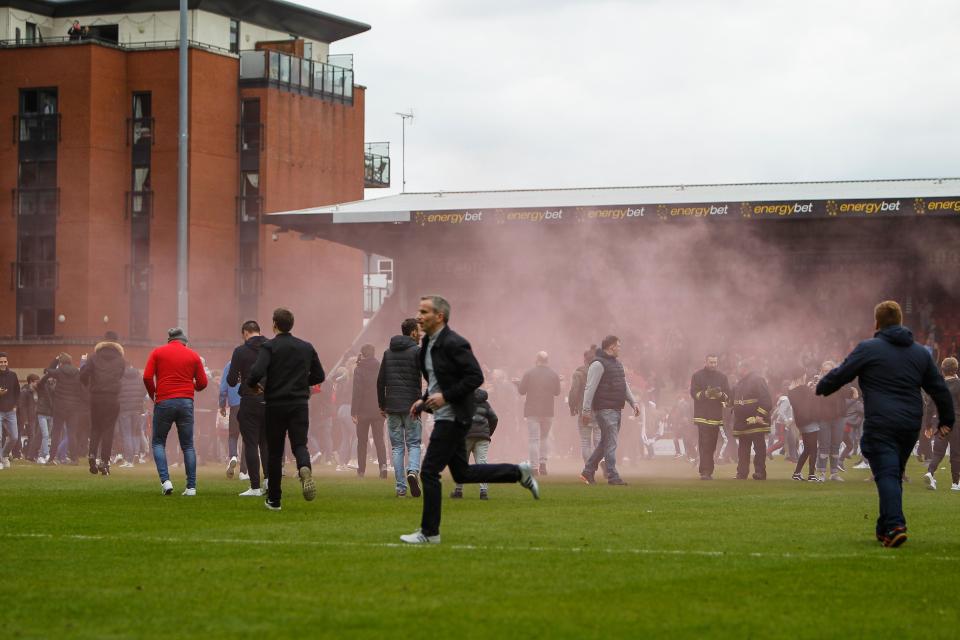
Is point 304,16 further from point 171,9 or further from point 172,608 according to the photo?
point 172,608

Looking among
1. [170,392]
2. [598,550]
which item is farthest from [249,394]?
[598,550]

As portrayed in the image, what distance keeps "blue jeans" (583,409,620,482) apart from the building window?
44432 mm

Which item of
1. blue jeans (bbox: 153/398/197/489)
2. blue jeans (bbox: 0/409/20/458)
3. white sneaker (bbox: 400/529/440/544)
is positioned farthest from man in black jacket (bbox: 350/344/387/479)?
white sneaker (bbox: 400/529/440/544)

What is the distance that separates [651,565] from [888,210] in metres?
26.9

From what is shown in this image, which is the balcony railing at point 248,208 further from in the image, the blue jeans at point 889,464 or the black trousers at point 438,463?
the blue jeans at point 889,464

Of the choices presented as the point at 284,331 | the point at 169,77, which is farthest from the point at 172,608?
the point at 169,77

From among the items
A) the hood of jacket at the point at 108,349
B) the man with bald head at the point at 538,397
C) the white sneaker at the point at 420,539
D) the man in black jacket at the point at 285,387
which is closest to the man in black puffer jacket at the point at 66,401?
the hood of jacket at the point at 108,349

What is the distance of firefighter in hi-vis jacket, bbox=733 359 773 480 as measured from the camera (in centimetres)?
2230

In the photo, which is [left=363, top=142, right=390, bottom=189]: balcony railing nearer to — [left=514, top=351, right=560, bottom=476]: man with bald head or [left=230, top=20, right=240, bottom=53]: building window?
[left=230, top=20, right=240, bottom=53]: building window

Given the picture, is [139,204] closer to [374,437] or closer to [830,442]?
[374,437]

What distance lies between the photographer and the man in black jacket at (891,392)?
1169 cm

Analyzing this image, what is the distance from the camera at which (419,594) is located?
8.25 metres

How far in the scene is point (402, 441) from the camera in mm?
17500

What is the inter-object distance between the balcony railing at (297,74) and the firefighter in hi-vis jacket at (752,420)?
133 feet
